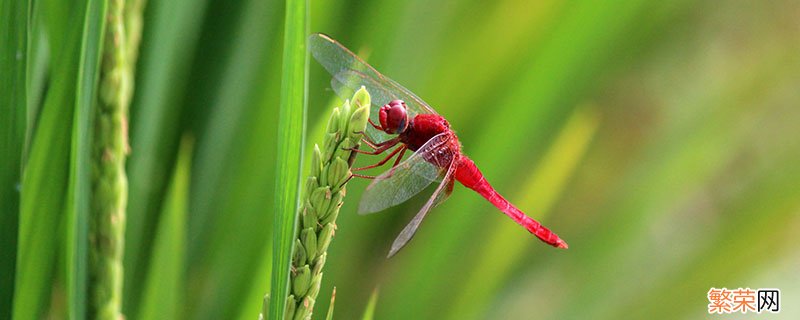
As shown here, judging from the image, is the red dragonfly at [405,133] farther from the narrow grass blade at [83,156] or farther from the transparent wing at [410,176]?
the narrow grass blade at [83,156]

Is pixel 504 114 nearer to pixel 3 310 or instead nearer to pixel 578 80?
pixel 578 80

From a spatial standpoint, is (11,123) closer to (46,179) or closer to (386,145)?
(46,179)

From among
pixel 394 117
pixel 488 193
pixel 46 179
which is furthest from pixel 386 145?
pixel 46 179

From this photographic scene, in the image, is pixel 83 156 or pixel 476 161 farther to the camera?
pixel 476 161

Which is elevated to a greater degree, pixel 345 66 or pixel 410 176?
pixel 345 66

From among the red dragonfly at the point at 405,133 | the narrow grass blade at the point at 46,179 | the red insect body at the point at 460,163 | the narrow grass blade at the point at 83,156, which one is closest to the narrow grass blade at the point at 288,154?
the narrow grass blade at the point at 83,156

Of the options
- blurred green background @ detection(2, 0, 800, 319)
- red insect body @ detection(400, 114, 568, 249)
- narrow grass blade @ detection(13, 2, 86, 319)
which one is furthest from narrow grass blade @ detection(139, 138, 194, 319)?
red insect body @ detection(400, 114, 568, 249)

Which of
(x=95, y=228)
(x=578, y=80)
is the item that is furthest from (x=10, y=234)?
(x=578, y=80)

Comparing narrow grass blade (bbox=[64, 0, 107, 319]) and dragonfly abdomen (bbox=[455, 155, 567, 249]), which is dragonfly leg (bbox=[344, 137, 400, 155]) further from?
narrow grass blade (bbox=[64, 0, 107, 319])
